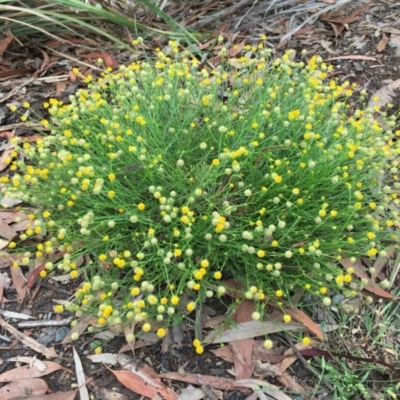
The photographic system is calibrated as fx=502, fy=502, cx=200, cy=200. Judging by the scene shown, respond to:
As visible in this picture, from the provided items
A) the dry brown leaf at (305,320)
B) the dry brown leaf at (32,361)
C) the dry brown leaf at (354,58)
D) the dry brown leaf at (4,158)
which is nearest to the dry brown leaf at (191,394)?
the dry brown leaf at (305,320)

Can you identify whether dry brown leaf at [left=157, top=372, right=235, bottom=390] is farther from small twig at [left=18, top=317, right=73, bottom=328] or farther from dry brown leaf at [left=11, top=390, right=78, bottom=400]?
small twig at [left=18, top=317, right=73, bottom=328]

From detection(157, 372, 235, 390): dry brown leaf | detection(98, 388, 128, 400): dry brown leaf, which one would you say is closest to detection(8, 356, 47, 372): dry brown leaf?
detection(98, 388, 128, 400): dry brown leaf

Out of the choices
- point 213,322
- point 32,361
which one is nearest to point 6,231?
point 32,361

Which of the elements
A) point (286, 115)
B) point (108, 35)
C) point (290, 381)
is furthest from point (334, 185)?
point (108, 35)

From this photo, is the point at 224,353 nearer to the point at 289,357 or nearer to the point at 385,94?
the point at 289,357

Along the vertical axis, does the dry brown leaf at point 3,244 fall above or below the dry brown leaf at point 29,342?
above

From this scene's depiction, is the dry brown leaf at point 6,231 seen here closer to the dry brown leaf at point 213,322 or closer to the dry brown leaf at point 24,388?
the dry brown leaf at point 24,388

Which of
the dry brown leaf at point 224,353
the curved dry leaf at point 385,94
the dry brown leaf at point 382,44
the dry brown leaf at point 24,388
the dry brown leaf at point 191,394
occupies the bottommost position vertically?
the dry brown leaf at point 24,388
